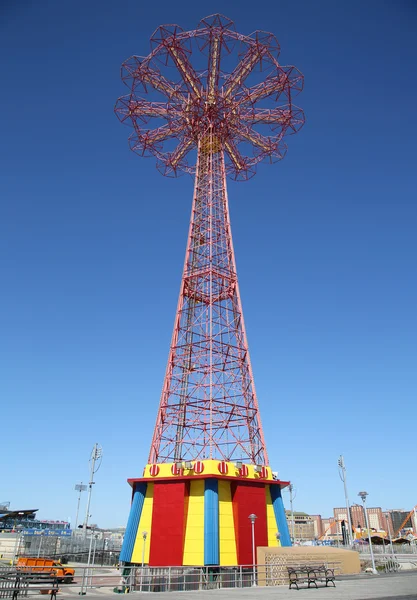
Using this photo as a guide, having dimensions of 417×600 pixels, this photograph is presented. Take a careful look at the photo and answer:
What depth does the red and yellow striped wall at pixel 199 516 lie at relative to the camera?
26609mm

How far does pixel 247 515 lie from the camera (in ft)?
92.4

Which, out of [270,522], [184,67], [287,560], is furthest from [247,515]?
[184,67]

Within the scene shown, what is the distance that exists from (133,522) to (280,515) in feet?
32.2

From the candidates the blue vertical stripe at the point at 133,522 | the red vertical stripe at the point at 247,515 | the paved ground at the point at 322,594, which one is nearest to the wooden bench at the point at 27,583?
the paved ground at the point at 322,594

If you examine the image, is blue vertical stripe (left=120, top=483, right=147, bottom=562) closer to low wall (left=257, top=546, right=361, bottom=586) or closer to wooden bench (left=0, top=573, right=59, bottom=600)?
low wall (left=257, top=546, right=361, bottom=586)

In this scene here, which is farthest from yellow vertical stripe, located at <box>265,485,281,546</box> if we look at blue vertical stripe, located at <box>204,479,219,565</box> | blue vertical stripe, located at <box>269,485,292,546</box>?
blue vertical stripe, located at <box>204,479,219,565</box>

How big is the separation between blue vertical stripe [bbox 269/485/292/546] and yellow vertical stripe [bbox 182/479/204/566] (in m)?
5.93

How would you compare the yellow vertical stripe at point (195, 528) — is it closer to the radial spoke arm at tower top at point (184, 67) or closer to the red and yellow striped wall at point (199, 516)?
the red and yellow striped wall at point (199, 516)

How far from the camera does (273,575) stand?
74.6ft

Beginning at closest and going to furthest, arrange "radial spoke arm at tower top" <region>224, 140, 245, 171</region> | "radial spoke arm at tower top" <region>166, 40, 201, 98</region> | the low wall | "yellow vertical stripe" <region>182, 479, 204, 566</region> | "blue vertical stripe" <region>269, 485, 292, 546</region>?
the low wall < "yellow vertical stripe" <region>182, 479, 204, 566</region> < "blue vertical stripe" <region>269, 485, 292, 546</region> < "radial spoke arm at tower top" <region>166, 40, 201, 98</region> < "radial spoke arm at tower top" <region>224, 140, 245, 171</region>

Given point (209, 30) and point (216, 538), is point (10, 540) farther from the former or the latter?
point (209, 30)

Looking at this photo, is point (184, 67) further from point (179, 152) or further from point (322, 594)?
point (322, 594)

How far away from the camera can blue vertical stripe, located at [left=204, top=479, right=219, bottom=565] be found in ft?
85.0

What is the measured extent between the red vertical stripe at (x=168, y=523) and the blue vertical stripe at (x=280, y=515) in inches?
268
